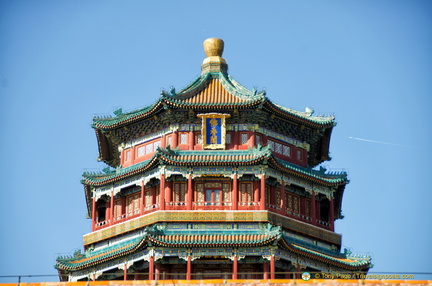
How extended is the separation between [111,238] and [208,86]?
10.5 meters

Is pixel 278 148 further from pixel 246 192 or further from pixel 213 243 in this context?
pixel 213 243

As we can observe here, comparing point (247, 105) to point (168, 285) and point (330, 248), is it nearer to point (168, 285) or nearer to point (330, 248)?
point (330, 248)

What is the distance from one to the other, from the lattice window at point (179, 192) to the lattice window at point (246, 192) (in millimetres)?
3230

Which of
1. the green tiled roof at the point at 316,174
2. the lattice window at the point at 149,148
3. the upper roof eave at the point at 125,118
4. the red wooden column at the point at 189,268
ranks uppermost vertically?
the upper roof eave at the point at 125,118

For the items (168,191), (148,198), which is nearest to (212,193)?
(168,191)

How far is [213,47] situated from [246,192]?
10736 mm

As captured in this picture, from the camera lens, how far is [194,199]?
81.4 metres

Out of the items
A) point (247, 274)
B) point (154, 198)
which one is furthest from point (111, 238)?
point (247, 274)

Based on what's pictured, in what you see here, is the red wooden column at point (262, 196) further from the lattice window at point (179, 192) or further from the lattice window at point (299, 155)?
the lattice window at point (299, 155)

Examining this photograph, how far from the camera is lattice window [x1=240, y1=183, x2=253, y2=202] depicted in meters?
81.4

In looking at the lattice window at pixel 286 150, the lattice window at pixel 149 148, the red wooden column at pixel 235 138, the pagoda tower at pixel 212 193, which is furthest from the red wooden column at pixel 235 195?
the lattice window at pixel 149 148

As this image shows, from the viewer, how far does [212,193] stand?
3219 inches

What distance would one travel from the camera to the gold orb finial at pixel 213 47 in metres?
88.1

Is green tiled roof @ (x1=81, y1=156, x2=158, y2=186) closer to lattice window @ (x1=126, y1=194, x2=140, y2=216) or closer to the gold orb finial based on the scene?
lattice window @ (x1=126, y1=194, x2=140, y2=216)
